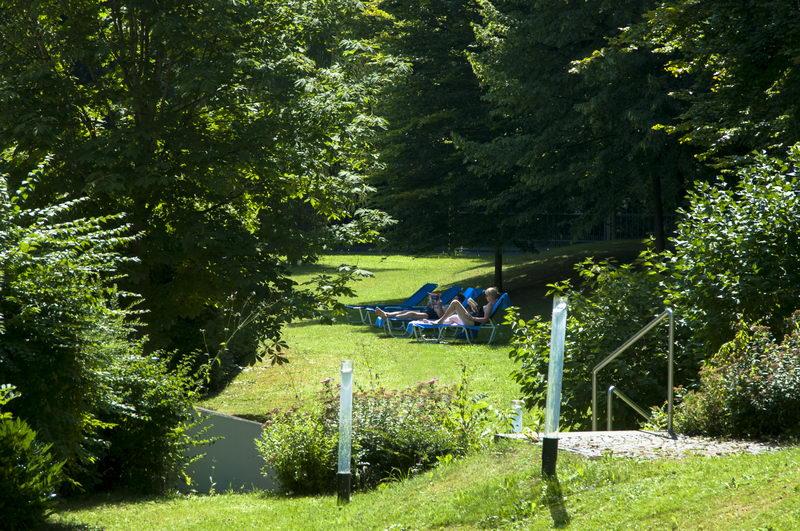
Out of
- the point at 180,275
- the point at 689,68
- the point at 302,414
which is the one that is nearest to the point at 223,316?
the point at 180,275

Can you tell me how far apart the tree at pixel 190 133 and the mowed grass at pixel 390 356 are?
1.57 meters

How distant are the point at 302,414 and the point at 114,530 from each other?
8.43 feet

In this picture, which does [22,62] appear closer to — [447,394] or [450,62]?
[447,394]

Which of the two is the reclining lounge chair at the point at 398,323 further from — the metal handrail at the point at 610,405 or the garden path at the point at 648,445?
the garden path at the point at 648,445

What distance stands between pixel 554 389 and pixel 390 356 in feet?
43.7

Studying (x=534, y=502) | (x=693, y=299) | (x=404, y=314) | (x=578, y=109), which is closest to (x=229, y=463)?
(x=693, y=299)

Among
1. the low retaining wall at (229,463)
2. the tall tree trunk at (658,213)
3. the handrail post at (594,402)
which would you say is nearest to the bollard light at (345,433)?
the handrail post at (594,402)

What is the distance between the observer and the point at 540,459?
7.86 meters

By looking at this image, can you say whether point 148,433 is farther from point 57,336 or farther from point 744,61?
point 744,61

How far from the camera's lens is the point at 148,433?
429 inches

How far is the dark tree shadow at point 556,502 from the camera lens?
257 inches

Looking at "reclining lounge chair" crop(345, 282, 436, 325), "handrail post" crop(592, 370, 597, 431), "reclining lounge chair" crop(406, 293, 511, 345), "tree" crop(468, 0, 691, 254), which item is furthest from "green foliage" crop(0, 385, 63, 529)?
"reclining lounge chair" crop(345, 282, 436, 325)

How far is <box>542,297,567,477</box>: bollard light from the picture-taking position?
719 centimetres

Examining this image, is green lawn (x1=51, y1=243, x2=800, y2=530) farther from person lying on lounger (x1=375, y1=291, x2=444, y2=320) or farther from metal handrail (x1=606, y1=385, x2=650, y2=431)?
person lying on lounger (x1=375, y1=291, x2=444, y2=320)
